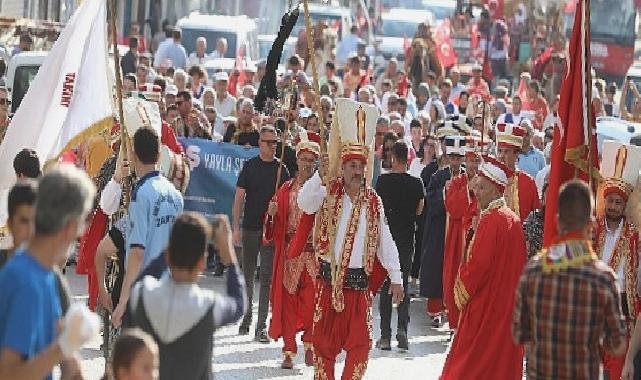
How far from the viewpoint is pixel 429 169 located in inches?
711

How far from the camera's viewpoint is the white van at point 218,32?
98.8 ft

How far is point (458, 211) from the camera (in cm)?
1558

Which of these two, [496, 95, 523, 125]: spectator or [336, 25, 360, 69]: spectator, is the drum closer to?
[496, 95, 523, 125]: spectator

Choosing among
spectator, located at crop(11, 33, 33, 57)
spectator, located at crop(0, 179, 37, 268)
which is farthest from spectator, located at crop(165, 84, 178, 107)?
spectator, located at crop(0, 179, 37, 268)

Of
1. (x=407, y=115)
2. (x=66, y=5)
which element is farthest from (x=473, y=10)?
(x=407, y=115)

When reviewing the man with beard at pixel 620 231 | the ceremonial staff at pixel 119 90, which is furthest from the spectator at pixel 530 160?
the ceremonial staff at pixel 119 90

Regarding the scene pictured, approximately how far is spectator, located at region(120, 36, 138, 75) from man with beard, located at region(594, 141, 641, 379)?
46.6ft

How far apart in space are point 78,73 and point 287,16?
Result: 7.62 ft

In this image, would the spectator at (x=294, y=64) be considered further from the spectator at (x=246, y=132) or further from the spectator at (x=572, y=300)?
the spectator at (x=572, y=300)

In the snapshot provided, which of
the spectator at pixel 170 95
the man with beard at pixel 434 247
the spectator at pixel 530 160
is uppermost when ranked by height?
the spectator at pixel 170 95

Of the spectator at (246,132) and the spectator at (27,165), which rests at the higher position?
the spectator at (27,165)

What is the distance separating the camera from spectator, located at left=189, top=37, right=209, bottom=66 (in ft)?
92.8

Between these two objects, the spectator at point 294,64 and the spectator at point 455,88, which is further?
the spectator at point 455,88

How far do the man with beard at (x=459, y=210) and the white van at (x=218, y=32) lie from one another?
46.5ft
